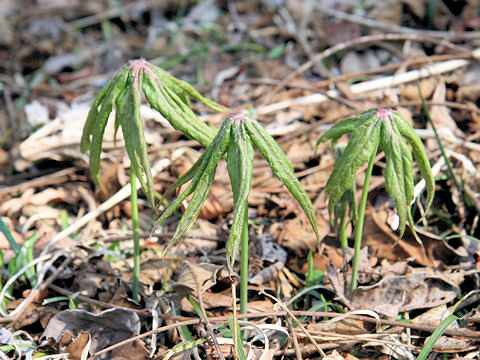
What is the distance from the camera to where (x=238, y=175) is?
1236 mm

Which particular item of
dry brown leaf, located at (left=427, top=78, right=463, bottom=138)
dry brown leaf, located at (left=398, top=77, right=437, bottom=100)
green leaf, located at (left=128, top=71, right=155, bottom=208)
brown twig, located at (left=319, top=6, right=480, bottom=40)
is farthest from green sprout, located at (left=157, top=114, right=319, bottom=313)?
brown twig, located at (left=319, top=6, right=480, bottom=40)

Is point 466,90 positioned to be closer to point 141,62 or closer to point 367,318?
point 367,318

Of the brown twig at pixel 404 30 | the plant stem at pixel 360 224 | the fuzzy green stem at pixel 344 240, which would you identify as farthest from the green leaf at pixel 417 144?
the brown twig at pixel 404 30

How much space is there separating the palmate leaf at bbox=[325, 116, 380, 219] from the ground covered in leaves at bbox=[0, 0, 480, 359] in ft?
0.77

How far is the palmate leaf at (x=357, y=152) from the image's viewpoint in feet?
4.37

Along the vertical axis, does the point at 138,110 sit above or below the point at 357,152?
above

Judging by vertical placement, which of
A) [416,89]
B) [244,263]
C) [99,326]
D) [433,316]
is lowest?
[433,316]

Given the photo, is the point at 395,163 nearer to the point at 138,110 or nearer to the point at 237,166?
the point at 237,166

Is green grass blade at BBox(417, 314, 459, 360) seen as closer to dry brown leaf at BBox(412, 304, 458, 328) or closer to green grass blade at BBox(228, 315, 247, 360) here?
dry brown leaf at BBox(412, 304, 458, 328)

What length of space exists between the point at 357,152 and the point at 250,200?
1.01m

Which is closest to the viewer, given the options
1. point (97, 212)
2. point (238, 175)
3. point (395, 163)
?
point (238, 175)

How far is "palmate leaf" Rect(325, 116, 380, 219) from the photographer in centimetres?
133

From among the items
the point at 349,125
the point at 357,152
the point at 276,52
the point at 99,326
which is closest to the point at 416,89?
the point at 276,52

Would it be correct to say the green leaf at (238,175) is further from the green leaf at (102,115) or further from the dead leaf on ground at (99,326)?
the dead leaf on ground at (99,326)
